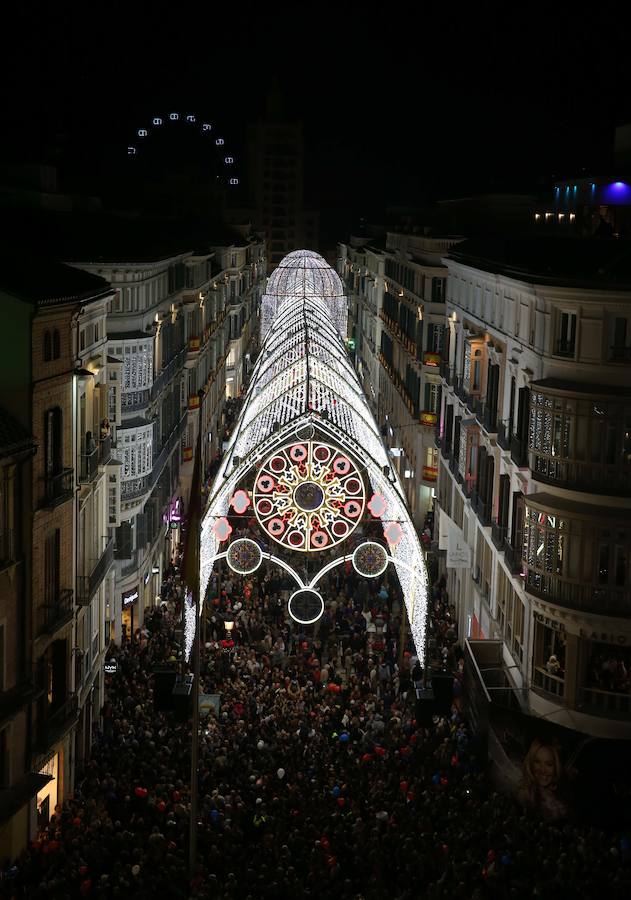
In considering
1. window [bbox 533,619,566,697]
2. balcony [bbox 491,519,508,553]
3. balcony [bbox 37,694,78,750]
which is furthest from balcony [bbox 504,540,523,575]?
balcony [bbox 37,694,78,750]

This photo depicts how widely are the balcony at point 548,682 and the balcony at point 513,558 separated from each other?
3.05 m

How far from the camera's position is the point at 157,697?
35.1 meters

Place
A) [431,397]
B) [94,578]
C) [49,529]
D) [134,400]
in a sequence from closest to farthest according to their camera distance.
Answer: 1. [49,529]
2. [94,578]
3. [134,400]
4. [431,397]

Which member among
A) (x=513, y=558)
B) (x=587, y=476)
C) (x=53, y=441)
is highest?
(x=53, y=441)

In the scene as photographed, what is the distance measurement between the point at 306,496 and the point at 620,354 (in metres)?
9.40

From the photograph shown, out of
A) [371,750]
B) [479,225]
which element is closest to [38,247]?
[371,750]

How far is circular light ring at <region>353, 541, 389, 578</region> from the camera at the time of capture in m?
35.9

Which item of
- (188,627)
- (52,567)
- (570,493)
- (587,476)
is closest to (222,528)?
(188,627)

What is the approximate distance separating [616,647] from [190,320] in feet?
138

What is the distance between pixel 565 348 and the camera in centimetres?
3384

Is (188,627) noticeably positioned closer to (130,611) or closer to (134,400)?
(130,611)

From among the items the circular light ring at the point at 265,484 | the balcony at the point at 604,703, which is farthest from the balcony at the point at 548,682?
the circular light ring at the point at 265,484

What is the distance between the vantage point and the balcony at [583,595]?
3222cm

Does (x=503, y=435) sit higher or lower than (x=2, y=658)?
higher
